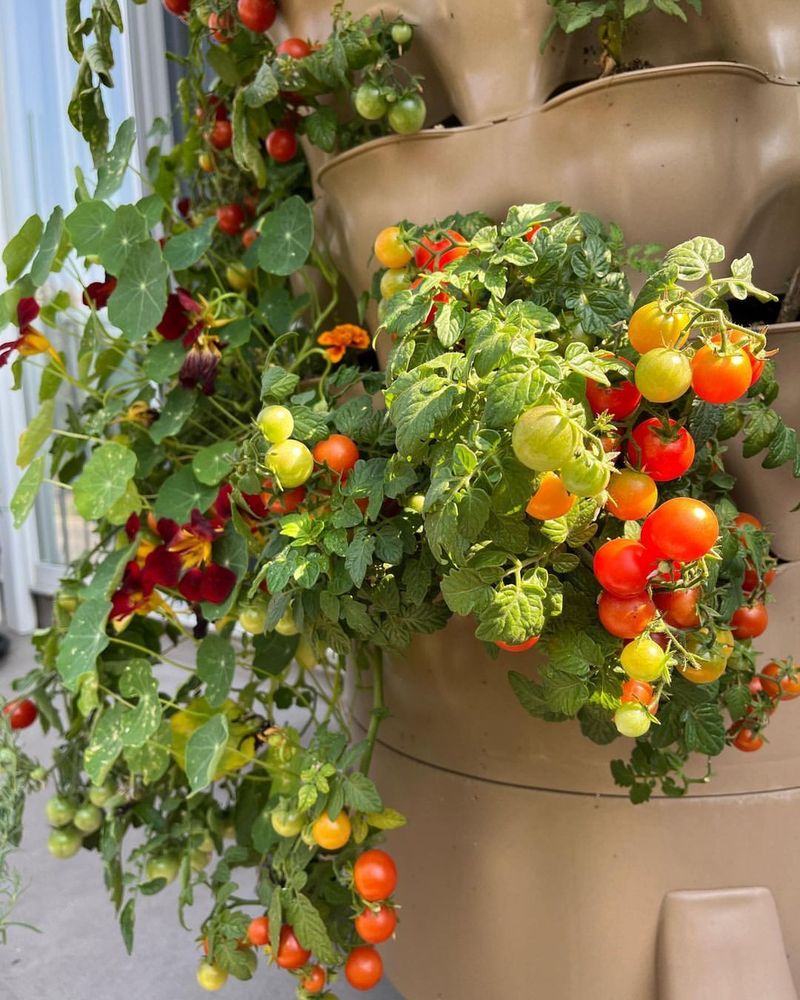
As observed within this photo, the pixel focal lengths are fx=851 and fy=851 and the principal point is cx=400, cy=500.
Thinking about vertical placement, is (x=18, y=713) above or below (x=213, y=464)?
below

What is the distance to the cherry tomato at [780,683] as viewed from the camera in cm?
68

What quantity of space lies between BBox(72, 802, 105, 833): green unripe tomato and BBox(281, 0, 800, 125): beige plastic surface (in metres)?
0.79

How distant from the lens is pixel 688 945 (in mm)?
704

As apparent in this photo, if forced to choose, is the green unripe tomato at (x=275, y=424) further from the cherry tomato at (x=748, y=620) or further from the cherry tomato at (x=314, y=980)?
the cherry tomato at (x=314, y=980)

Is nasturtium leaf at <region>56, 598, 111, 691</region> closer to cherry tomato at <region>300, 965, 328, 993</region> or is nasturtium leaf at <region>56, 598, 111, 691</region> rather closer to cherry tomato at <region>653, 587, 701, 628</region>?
cherry tomato at <region>300, 965, 328, 993</region>

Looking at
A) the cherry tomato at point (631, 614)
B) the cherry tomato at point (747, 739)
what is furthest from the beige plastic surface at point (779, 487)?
the cherry tomato at point (631, 614)

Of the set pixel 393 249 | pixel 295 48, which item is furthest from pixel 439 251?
pixel 295 48

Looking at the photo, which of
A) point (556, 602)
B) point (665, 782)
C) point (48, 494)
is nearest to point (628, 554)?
point (556, 602)

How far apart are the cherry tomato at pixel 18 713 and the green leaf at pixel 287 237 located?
0.55 metres

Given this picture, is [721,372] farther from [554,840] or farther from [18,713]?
[18,713]

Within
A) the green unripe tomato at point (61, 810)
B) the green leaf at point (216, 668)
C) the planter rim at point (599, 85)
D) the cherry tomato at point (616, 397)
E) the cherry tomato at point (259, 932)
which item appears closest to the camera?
the cherry tomato at point (616, 397)

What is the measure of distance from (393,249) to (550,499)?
0.30 meters

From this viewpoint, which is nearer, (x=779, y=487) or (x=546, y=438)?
(x=546, y=438)

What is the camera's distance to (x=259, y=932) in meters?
0.72
